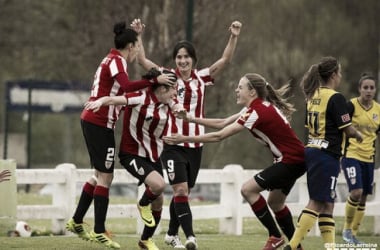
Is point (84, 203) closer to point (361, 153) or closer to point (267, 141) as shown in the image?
point (267, 141)

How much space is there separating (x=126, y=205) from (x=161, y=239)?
1505 mm

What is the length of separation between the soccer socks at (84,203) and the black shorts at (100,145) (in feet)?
1.82

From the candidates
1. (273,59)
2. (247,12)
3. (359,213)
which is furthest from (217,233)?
(273,59)

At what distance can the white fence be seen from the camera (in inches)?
559

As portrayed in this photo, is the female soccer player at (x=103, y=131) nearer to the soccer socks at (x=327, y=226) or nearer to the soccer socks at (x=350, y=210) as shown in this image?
the soccer socks at (x=327, y=226)

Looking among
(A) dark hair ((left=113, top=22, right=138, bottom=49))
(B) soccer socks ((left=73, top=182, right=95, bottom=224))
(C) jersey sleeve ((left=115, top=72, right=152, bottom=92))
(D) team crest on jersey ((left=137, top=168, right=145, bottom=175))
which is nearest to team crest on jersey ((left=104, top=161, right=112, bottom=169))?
(D) team crest on jersey ((left=137, top=168, right=145, bottom=175))

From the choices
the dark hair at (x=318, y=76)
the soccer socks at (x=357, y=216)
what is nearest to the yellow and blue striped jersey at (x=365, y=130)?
the soccer socks at (x=357, y=216)

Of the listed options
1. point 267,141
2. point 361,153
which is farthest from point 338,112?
point 361,153

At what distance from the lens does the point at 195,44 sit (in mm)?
23734

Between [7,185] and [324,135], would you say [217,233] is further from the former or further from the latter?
[324,135]

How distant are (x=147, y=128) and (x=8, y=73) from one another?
31.7m

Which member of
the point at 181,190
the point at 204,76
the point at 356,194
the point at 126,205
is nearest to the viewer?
the point at 181,190

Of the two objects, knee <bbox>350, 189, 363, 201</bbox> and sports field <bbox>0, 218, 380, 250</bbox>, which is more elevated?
knee <bbox>350, 189, 363, 201</bbox>

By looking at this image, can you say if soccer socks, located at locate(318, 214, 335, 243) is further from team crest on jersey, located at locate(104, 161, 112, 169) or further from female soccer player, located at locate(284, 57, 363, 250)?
team crest on jersey, located at locate(104, 161, 112, 169)
